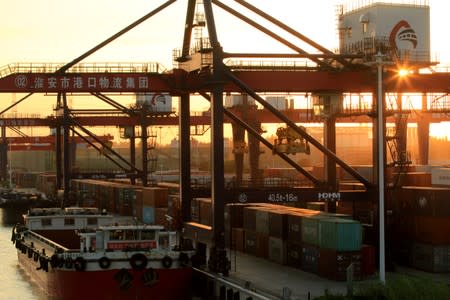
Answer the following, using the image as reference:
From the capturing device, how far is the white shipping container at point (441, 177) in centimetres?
4612

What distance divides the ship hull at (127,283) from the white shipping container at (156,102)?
5204 centimetres

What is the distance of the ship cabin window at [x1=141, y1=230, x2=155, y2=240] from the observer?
123 feet

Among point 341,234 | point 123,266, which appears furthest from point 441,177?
point 123,266

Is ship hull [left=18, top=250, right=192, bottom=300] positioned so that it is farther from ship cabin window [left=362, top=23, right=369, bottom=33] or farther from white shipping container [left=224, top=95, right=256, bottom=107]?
white shipping container [left=224, top=95, right=256, bottom=107]

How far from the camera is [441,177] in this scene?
46594 mm

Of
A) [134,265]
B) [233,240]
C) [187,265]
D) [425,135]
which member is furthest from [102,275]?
[425,135]

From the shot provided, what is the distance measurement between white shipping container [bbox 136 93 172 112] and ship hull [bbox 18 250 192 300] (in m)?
52.0

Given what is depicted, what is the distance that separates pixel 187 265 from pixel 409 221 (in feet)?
40.7

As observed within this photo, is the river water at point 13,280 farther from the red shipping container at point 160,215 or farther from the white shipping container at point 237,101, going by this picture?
the white shipping container at point 237,101

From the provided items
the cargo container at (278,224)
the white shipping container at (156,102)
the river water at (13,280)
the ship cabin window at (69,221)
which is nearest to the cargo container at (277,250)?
the cargo container at (278,224)

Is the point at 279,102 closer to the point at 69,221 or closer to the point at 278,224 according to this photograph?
the point at 69,221

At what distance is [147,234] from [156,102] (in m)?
53.0

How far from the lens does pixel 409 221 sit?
4197 centimetres

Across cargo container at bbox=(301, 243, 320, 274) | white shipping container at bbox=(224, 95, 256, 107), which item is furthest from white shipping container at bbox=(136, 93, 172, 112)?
cargo container at bbox=(301, 243, 320, 274)
